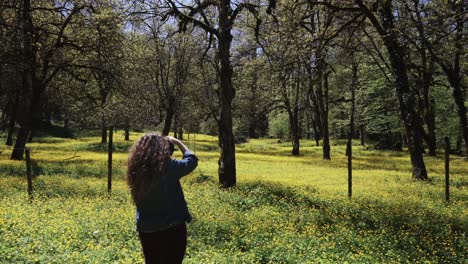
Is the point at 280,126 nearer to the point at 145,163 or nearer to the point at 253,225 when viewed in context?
the point at 253,225

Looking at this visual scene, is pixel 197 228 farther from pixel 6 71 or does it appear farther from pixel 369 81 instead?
pixel 369 81

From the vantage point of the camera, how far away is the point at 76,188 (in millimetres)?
13180

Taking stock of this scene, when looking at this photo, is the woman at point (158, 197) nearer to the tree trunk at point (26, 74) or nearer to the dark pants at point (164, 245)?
the dark pants at point (164, 245)

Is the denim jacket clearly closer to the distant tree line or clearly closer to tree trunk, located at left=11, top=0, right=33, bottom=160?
the distant tree line

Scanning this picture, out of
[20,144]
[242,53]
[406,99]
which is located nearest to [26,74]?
[20,144]

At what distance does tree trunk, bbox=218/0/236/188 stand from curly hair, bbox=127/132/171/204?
1031 cm

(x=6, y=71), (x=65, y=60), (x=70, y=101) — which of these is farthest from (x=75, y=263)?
(x=70, y=101)

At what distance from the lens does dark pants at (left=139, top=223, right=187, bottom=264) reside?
4.04 m

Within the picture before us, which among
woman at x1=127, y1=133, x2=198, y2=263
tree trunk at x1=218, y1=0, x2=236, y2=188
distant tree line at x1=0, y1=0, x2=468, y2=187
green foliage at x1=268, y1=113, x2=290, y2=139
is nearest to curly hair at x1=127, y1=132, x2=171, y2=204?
woman at x1=127, y1=133, x2=198, y2=263

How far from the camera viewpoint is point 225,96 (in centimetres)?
1422

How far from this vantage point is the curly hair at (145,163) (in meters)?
3.89

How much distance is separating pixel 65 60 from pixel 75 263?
19021 millimetres

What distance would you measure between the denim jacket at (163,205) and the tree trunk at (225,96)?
1018cm

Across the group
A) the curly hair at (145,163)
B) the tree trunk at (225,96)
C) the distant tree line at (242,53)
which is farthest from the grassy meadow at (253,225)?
the distant tree line at (242,53)
